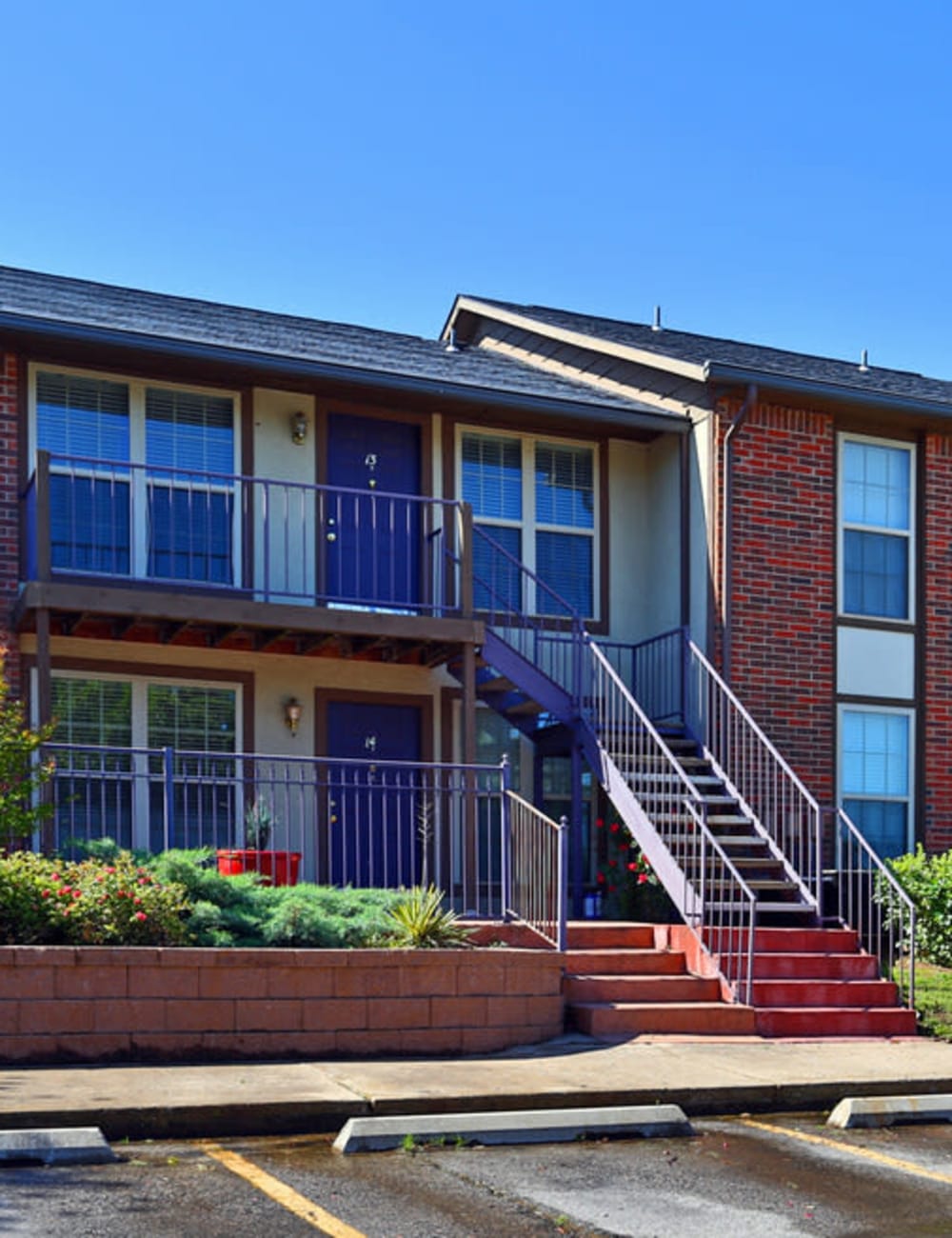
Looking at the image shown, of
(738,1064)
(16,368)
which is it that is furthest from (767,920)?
(16,368)

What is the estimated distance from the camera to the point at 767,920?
42.0ft

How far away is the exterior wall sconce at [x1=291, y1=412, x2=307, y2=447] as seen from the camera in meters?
14.6

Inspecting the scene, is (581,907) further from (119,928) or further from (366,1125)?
(366,1125)

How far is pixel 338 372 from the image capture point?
1389cm

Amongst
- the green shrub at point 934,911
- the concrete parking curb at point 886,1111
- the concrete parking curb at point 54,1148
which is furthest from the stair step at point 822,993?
the concrete parking curb at point 54,1148

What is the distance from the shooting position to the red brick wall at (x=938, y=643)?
15.8m

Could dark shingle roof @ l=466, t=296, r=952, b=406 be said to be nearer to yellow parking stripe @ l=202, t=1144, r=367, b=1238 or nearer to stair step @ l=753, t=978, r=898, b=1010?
stair step @ l=753, t=978, r=898, b=1010

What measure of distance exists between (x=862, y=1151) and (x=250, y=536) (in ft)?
26.6

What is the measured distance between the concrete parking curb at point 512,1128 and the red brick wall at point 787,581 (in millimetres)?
7096

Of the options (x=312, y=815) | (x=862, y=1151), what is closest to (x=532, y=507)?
(x=312, y=815)

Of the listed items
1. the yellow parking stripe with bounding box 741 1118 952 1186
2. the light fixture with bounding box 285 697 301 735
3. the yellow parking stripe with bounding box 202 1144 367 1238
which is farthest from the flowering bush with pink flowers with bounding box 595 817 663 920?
the yellow parking stripe with bounding box 202 1144 367 1238

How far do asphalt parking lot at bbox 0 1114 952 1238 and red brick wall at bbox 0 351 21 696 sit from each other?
6.42 m

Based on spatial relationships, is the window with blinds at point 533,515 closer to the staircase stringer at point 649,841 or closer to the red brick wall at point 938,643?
the staircase stringer at point 649,841

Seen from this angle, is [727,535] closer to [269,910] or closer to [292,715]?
[292,715]
